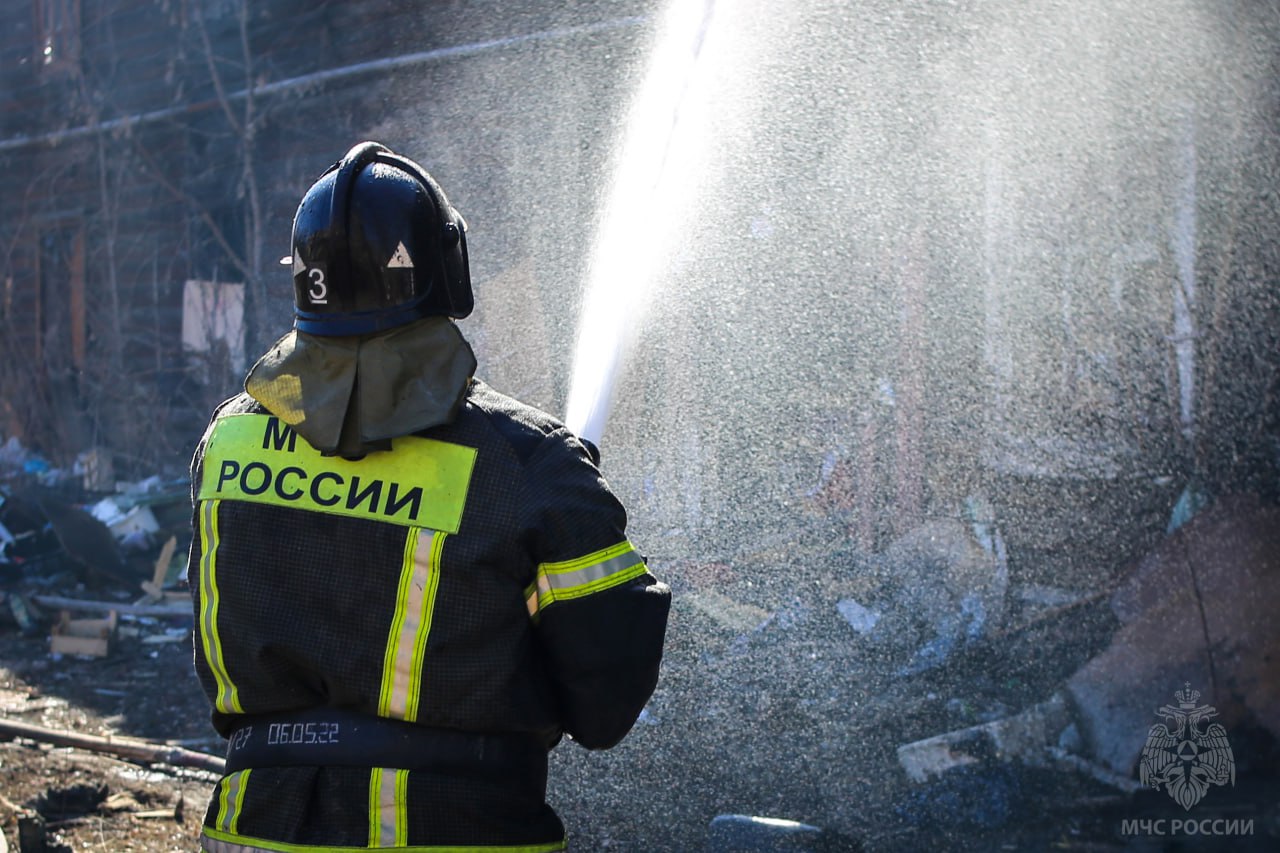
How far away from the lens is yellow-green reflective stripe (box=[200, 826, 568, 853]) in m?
1.62

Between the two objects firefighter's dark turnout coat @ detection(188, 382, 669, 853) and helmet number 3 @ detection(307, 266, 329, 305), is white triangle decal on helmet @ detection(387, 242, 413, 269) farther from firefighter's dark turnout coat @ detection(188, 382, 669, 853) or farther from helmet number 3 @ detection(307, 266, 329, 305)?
firefighter's dark turnout coat @ detection(188, 382, 669, 853)

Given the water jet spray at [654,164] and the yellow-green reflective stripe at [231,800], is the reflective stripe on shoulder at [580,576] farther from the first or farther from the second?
the water jet spray at [654,164]

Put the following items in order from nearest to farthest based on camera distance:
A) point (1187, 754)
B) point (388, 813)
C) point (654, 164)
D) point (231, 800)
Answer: point (388, 813) → point (231, 800) → point (1187, 754) → point (654, 164)

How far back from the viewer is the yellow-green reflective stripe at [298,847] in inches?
63.9

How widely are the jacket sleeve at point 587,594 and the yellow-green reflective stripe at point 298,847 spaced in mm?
204

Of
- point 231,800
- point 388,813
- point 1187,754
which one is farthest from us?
point 1187,754

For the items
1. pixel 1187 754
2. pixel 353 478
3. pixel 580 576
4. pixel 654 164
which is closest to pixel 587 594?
pixel 580 576

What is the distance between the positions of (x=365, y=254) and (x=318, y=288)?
9 centimetres

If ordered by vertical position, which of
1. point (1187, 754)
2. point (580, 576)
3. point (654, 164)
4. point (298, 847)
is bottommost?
point (1187, 754)

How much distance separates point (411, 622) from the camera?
1638mm

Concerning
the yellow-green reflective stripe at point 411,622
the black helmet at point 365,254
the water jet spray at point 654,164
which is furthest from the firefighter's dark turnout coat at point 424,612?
the water jet spray at point 654,164

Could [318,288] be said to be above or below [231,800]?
above

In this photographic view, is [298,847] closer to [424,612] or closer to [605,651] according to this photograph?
[424,612]

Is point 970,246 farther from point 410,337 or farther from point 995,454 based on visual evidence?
point 410,337
